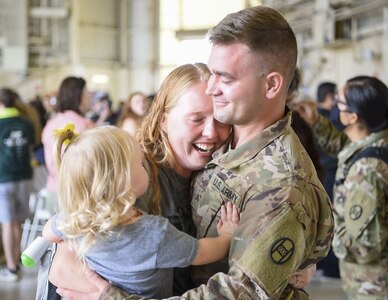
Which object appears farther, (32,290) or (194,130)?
(32,290)

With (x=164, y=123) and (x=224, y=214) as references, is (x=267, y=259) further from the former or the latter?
(x=164, y=123)

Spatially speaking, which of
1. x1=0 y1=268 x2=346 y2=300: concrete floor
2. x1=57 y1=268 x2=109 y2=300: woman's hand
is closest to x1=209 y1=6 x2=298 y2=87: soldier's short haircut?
x1=57 y1=268 x2=109 y2=300: woman's hand

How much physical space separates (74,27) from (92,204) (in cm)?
1605

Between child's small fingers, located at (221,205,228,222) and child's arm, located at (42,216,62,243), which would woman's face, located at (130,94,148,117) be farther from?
child's small fingers, located at (221,205,228,222)

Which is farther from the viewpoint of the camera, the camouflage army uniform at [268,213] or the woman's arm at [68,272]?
the woman's arm at [68,272]

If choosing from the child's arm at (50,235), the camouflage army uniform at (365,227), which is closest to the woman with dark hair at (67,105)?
the camouflage army uniform at (365,227)

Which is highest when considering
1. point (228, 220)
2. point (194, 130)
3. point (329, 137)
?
point (194, 130)

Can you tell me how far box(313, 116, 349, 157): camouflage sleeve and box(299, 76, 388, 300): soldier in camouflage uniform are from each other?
3.28 ft

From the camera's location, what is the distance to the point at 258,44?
1.61m

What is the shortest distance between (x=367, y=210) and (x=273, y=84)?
161 centimetres

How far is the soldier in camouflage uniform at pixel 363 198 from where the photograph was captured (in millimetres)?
3072

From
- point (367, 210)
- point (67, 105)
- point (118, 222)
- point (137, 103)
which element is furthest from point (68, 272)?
point (137, 103)

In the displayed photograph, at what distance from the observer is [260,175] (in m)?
1.62

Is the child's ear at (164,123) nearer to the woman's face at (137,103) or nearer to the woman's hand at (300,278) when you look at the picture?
the woman's hand at (300,278)
